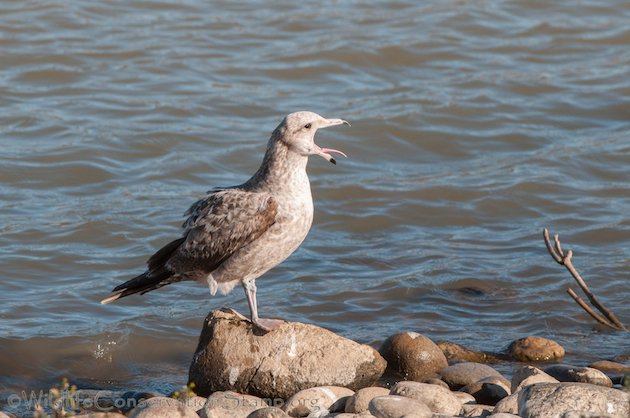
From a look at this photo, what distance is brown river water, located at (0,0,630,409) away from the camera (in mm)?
9086

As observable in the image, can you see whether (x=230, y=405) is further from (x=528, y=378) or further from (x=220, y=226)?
(x=528, y=378)

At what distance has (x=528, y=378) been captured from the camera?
7.02m

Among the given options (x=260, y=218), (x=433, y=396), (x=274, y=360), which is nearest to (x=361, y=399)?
(x=433, y=396)

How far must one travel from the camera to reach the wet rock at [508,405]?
21.4 feet

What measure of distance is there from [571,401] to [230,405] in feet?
6.52

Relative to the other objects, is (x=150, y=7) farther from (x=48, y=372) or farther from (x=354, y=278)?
(x=48, y=372)

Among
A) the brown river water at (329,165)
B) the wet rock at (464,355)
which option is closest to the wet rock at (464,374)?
the wet rock at (464,355)

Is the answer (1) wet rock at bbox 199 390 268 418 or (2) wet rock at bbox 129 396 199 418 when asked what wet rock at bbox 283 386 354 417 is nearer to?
(1) wet rock at bbox 199 390 268 418

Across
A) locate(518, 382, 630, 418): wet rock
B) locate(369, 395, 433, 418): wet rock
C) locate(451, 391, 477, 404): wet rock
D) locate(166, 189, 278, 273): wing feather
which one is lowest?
locate(451, 391, 477, 404): wet rock

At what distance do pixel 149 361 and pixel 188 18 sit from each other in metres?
8.81

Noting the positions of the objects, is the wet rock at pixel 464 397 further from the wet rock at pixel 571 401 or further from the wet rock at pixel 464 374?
the wet rock at pixel 571 401

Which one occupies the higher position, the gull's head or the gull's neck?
the gull's head

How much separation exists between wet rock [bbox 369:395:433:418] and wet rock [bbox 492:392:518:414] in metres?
0.41

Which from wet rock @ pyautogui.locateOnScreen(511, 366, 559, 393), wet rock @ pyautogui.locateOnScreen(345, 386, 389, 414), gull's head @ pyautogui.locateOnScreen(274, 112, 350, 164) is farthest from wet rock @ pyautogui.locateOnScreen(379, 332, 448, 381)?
gull's head @ pyautogui.locateOnScreen(274, 112, 350, 164)
